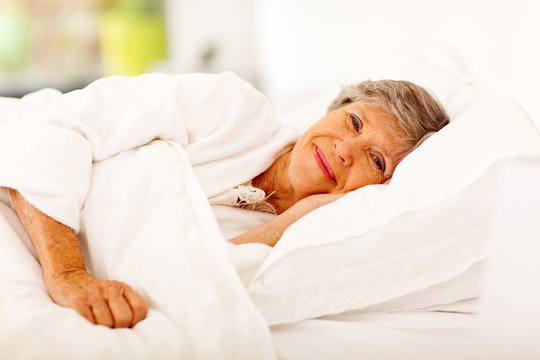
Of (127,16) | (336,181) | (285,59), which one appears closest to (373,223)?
(336,181)

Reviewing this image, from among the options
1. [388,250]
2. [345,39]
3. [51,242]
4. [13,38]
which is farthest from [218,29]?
[388,250]

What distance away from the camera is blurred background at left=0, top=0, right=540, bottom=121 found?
5.27 feet

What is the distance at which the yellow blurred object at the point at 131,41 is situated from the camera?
5027mm

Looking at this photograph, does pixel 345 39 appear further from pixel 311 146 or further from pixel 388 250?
pixel 388 250

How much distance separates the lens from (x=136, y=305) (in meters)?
0.82

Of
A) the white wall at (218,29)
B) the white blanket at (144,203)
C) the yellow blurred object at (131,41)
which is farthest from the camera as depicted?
the yellow blurred object at (131,41)

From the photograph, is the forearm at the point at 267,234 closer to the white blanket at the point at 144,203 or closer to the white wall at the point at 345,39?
the white blanket at the point at 144,203

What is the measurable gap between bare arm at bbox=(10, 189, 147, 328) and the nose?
550 mm

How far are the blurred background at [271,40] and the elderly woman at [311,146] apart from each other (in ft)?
1.35

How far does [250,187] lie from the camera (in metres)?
1.26

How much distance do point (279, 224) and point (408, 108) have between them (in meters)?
0.41

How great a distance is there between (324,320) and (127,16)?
4.81 meters

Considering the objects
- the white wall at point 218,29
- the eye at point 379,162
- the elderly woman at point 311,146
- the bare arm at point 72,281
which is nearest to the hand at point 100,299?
the bare arm at point 72,281

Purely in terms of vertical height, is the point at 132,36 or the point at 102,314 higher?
the point at 102,314
